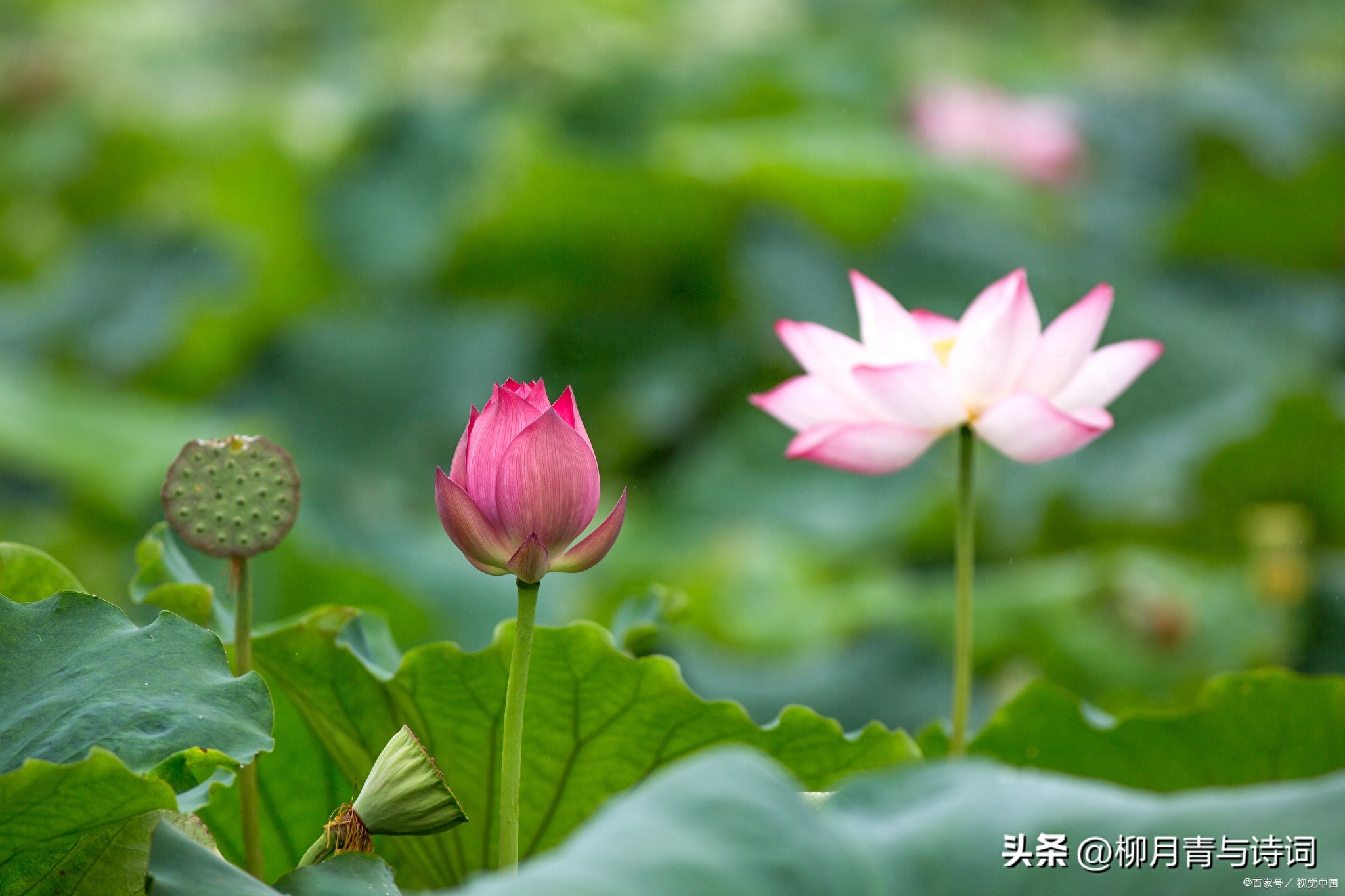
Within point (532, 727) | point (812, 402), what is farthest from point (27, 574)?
point (812, 402)

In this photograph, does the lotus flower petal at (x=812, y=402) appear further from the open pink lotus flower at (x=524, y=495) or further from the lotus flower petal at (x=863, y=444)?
the open pink lotus flower at (x=524, y=495)

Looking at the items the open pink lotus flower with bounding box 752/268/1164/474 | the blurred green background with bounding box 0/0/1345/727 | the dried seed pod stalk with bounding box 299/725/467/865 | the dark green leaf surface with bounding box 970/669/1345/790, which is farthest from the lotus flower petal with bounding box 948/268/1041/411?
the blurred green background with bounding box 0/0/1345/727

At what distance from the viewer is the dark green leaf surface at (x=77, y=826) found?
389 millimetres

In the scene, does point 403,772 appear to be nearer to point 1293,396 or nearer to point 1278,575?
point 1278,575

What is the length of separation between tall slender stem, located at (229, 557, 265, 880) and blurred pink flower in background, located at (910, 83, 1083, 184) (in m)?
1.76

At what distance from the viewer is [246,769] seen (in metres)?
0.49

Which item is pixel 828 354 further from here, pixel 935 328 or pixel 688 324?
pixel 688 324

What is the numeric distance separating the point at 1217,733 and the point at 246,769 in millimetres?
391

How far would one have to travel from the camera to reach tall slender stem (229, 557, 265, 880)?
487 millimetres

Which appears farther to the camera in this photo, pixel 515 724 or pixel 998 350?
pixel 998 350

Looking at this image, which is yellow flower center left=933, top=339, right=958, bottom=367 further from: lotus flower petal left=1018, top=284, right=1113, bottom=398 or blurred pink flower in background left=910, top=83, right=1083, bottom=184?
A: blurred pink flower in background left=910, top=83, right=1083, bottom=184

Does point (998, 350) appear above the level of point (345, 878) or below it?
above

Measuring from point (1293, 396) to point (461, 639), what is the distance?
86 centimetres

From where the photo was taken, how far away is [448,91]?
92.9 inches
